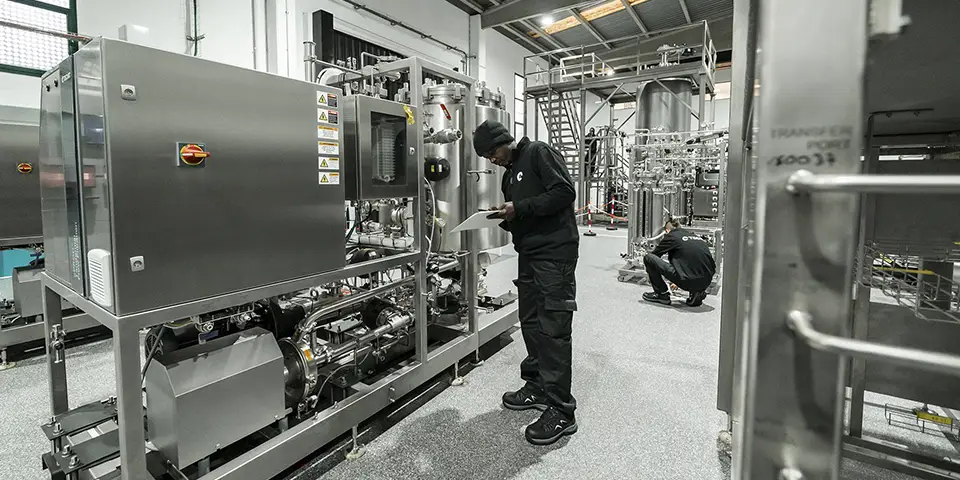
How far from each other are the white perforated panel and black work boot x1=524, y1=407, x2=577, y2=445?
192 inches

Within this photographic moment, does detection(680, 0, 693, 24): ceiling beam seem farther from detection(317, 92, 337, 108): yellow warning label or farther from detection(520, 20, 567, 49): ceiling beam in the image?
detection(317, 92, 337, 108): yellow warning label

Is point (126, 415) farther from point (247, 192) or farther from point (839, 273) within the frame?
point (839, 273)

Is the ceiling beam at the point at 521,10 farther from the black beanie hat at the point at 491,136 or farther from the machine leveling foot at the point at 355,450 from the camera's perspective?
the machine leveling foot at the point at 355,450

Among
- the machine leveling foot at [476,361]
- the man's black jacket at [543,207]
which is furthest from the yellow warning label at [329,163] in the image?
the machine leveling foot at [476,361]

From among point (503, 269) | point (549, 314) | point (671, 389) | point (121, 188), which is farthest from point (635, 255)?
point (121, 188)

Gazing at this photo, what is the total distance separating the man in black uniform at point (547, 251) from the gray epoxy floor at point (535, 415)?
17 cm

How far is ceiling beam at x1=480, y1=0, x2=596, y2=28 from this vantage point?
832 cm

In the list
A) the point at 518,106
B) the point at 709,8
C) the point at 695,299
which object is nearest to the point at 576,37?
the point at 518,106

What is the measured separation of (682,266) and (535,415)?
8.87 ft

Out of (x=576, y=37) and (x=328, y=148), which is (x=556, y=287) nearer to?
(x=328, y=148)

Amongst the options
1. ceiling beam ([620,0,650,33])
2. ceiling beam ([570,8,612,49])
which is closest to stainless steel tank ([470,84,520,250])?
ceiling beam ([570,8,612,49])

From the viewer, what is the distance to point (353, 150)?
227 cm

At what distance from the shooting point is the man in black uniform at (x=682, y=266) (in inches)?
175

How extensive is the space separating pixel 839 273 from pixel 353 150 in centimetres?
208
